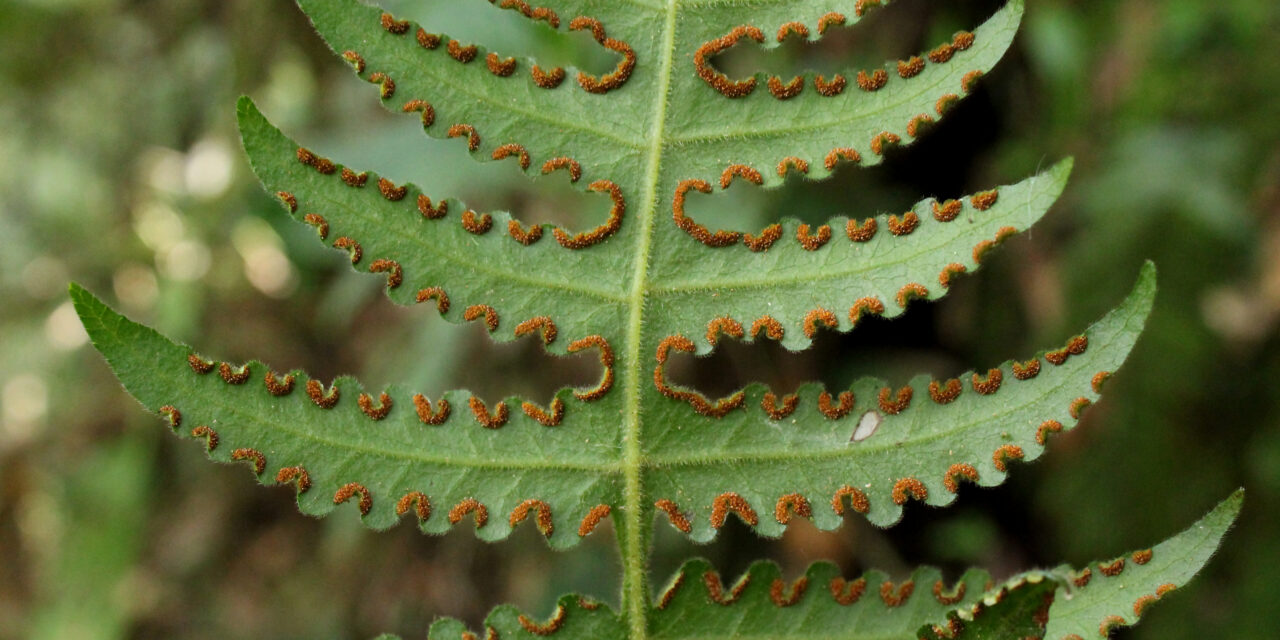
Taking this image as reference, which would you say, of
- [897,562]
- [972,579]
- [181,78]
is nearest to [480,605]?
[897,562]

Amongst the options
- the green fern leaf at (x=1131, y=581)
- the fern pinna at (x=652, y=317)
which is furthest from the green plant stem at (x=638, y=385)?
the green fern leaf at (x=1131, y=581)

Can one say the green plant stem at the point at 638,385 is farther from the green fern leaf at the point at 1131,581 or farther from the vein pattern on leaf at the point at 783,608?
the green fern leaf at the point at 1131,581

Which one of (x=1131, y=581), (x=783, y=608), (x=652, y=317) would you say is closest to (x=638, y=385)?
(x=652, y=317)

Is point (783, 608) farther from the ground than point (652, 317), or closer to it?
closer to it

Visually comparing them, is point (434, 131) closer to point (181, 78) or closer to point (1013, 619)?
point (1013, 619)

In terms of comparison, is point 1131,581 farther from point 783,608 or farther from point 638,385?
point 638,385

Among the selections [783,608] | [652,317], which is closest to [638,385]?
[652,317]

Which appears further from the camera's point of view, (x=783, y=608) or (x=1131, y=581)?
(x=783, y=608)

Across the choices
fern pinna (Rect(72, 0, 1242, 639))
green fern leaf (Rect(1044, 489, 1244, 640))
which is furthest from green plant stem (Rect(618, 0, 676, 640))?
green fern leaf (Rect(1044, 489, 1244, 640))
